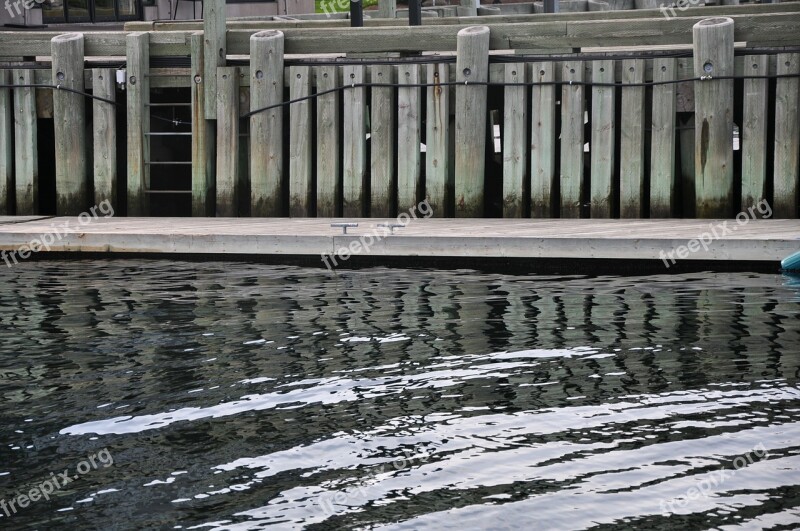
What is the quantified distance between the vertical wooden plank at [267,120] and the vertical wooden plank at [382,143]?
94 cm

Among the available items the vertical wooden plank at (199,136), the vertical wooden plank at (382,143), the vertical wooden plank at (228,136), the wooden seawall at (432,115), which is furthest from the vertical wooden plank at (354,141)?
the vertical wooden plank at (199,136)

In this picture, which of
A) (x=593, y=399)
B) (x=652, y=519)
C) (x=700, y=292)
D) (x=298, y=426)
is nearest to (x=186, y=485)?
(x=298, y=426)

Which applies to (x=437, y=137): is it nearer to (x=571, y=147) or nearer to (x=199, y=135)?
(x=571, y=147)

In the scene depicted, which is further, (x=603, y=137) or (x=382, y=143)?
(x=382, y=143)

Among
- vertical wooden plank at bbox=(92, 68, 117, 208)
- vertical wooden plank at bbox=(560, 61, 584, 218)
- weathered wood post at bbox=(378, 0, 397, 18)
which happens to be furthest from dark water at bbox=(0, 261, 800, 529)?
weathered wood post at bbox=(378, 0, 397, 18)

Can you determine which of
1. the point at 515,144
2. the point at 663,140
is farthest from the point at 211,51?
the point at 663,140

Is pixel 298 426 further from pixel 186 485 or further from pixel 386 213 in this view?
pixel 386 213

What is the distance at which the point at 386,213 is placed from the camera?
1180cm

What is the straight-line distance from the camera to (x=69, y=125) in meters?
12.5

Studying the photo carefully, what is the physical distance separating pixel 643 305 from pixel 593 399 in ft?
9.01

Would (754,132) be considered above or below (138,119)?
below

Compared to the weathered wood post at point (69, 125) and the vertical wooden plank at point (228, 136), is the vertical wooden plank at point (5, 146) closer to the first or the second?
the weathered wood post at point (69, 125)

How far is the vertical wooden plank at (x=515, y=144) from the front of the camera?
37.7ft

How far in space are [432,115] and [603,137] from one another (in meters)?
1.61
